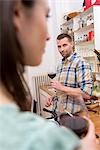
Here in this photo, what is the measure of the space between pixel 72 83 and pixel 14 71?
1.69 m

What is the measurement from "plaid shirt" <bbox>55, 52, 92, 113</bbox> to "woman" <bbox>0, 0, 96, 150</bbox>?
1.56 meters

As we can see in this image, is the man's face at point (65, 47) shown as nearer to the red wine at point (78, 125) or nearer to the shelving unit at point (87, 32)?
the shelving unit at point (87, 32)

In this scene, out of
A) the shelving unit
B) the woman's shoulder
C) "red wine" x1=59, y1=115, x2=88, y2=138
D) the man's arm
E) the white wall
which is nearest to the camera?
the woman's shoulder

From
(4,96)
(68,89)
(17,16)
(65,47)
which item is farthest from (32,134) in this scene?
(65,47)

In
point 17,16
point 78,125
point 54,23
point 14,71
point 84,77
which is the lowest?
point 78,125

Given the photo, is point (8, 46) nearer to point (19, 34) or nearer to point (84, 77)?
point (19, 34)

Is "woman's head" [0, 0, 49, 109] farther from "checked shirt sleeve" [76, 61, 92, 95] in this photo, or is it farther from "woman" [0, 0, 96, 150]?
"checked shirt sleeve" [76, 61, 92, 95]

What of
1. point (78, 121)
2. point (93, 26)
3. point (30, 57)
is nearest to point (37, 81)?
point (93, 26)

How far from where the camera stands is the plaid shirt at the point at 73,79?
2.04 metres

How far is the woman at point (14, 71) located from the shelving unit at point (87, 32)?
2.30m

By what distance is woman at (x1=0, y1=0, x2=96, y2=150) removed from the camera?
36cm

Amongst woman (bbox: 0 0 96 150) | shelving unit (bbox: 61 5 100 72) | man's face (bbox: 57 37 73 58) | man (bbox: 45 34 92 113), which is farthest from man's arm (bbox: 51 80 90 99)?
woman (bbox: 0 0 96 150)

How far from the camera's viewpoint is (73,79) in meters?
2.11

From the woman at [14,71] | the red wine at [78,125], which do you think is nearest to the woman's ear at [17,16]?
the woman at [14,71]
